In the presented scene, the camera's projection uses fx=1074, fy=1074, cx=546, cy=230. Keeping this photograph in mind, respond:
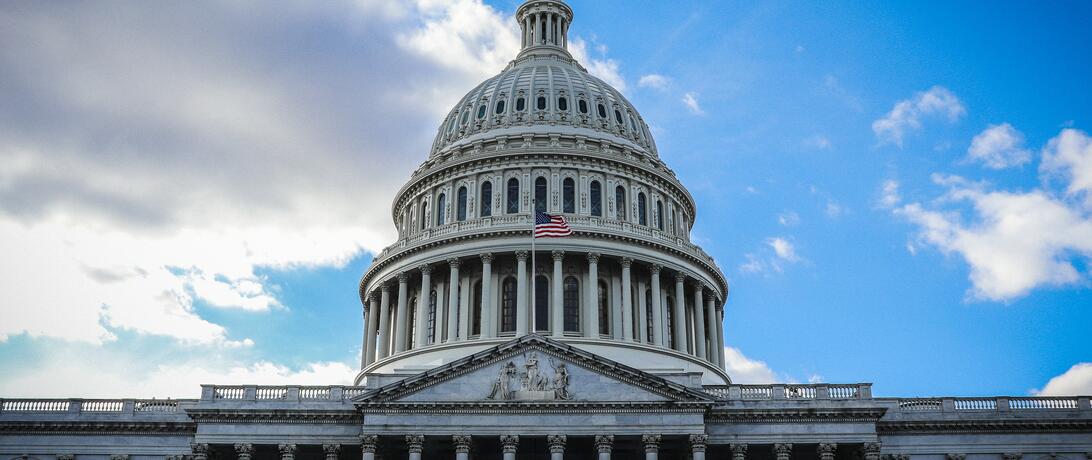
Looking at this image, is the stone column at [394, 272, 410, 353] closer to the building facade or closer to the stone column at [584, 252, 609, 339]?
the building facade

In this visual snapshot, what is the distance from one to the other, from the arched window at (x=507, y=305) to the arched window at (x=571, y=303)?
10.2 ft

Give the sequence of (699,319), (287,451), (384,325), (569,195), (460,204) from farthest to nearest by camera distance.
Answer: (460,204) → (569,195) → (384,325) → (699,319) → (287,451)

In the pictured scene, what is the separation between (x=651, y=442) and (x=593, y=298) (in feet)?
57.4

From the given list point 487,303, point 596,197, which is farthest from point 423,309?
point 596,197

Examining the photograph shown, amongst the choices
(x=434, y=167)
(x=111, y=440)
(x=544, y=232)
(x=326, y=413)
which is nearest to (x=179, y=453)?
(x=111, y=440)

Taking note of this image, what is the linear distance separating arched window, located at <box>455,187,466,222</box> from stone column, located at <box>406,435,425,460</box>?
2437 centimetres

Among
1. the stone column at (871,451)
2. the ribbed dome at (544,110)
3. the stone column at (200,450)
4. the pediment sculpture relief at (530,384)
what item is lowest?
the stone column at (871,451)

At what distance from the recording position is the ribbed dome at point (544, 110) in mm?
73062

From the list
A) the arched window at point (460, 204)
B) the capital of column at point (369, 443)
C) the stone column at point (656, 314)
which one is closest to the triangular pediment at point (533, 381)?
the capital of column at point (369, 443)

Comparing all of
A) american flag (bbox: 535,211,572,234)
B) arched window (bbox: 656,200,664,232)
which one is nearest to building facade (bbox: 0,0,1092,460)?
arched window (bbox: 656,200,664,232)

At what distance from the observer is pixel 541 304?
64188mm

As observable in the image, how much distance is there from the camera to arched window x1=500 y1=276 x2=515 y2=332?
210 ft

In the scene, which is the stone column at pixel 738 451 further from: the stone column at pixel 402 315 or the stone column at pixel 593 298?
the stone column at pixel 402 315

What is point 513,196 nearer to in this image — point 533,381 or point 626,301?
point 626,301
